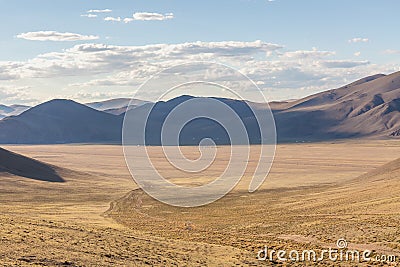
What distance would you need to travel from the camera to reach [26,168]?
96.1 meters

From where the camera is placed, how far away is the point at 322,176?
102 m

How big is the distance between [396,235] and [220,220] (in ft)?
61.7

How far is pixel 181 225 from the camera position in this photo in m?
44.6

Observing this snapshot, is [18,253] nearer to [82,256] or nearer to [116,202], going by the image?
[82,256]

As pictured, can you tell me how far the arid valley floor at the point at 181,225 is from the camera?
27088 mm

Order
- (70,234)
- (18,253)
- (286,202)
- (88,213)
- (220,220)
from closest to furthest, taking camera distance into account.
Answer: (18,253) < (70,234) < (220,220) < (88,213) < (286,202)

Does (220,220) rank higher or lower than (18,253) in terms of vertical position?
lower

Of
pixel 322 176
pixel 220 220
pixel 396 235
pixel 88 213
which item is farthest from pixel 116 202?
pixel 322 176

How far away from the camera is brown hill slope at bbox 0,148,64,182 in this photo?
90.9 metres

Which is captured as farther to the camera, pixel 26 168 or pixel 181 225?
pixel 26 168

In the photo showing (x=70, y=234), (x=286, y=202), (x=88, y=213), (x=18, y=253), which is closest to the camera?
(x=18, y=253)

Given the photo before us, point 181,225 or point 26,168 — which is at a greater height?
point 26,168

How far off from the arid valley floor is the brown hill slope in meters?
8.42

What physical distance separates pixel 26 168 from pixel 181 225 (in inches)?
2315
